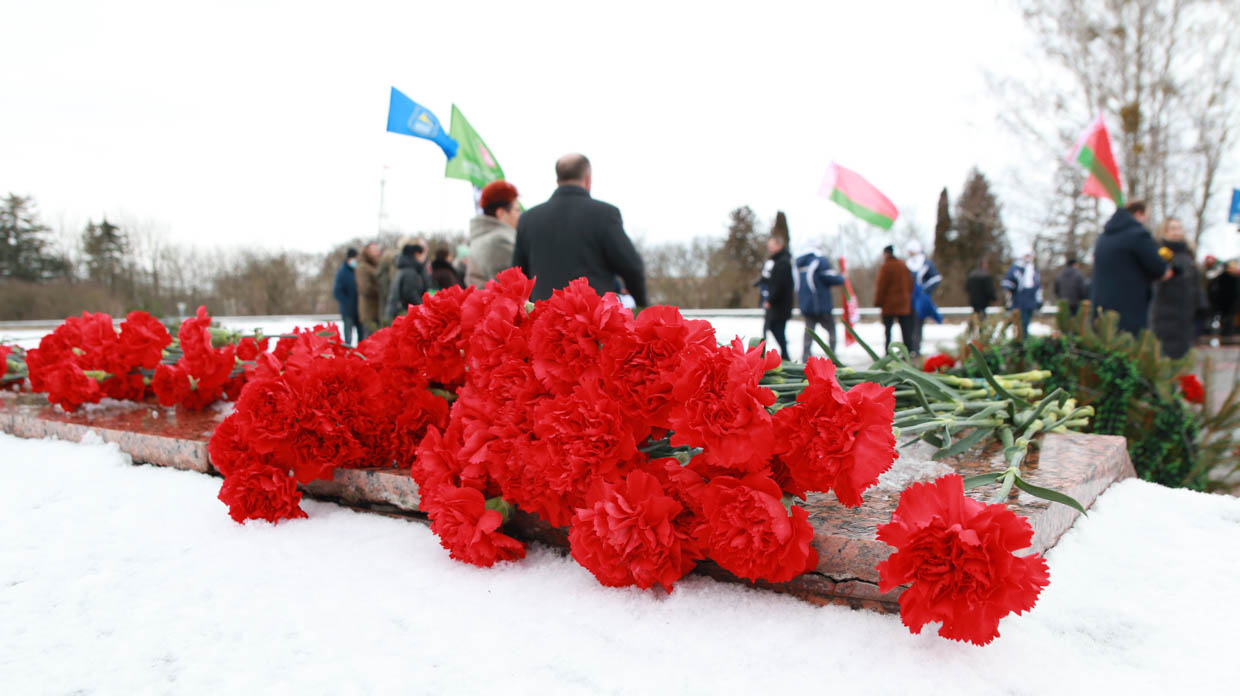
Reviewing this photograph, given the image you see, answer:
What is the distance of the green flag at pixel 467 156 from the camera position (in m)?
7.52

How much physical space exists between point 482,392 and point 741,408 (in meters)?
0.55

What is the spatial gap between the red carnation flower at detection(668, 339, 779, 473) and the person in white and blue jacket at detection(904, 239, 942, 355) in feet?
28.8

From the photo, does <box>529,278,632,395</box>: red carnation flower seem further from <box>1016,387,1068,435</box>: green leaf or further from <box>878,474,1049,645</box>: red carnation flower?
<box>1016,387,1068,435</box>: green leaf

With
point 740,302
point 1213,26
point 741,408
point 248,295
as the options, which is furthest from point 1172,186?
point 248,295

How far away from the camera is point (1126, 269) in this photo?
5.17 metres

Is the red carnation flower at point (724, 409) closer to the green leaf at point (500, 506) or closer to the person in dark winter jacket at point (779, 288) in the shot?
the green leaf at point (500, 506)

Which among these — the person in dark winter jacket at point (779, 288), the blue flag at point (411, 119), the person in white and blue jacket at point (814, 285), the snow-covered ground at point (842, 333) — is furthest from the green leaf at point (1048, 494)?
the snow-covered ground at point (842, 333)

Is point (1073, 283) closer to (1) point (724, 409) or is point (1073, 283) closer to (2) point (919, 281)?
(2) point (919, 281)

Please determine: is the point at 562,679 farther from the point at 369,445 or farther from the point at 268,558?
the point at 369,445

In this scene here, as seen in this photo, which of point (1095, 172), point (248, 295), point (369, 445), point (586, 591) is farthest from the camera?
point (248, 295)

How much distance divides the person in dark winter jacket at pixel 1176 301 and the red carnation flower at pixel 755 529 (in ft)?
24.6

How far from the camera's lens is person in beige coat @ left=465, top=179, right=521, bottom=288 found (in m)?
4.67

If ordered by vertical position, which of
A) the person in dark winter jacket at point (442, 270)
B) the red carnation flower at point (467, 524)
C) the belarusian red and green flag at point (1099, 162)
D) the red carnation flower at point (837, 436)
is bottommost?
the red carnation flower at point (467, 524)

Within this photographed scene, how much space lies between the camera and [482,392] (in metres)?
1.33
